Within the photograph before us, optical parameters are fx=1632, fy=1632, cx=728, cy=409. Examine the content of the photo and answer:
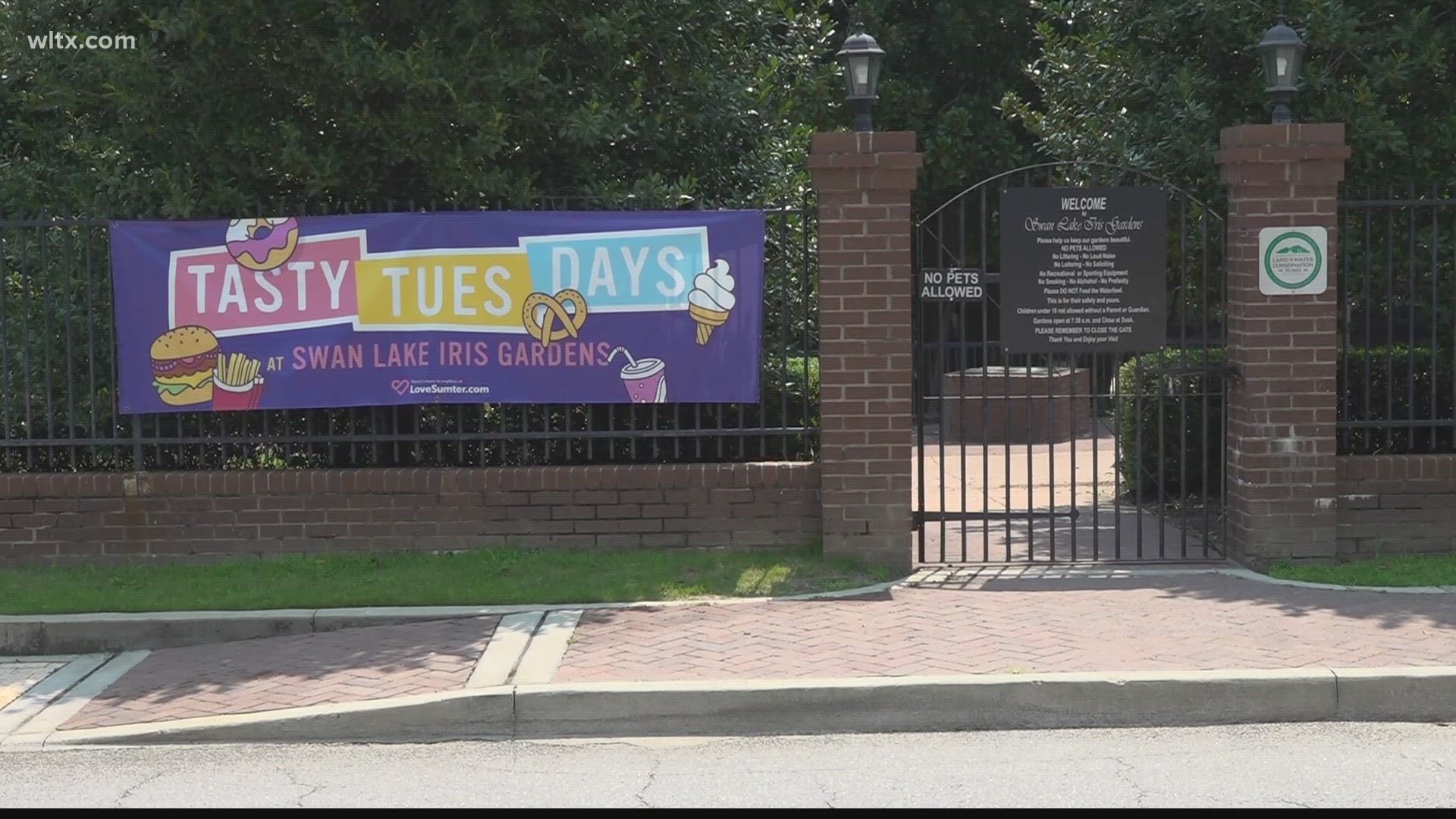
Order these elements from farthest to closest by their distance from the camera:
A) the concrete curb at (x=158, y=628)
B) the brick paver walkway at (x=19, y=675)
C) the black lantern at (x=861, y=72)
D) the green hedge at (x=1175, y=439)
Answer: the green hedge at (x=1175, y=439)
the black lantern at (x=861, y=72)
the concrete curb at (x=158, y=628)
the brick paver walkway at (x=19, y=675)

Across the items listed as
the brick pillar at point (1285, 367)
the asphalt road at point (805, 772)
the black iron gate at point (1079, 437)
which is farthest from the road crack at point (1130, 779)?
the brick pillar at point (1285, 367)

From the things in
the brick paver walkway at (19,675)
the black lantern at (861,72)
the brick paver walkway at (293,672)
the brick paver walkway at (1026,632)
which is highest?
the black lantern at (861,72)

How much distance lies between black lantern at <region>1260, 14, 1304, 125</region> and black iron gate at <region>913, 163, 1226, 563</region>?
706 millimetres

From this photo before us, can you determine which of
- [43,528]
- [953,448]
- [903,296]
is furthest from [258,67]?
[953,448]

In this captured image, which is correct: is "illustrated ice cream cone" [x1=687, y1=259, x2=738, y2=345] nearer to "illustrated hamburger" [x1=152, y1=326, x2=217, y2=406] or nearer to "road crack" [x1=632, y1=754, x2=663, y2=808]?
"illustrated hamburger" [x1=152, y1=326, x2=217, y2=406]

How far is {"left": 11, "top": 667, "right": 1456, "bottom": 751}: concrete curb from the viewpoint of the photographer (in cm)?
673

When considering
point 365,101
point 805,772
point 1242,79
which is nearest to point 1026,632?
point 805,772

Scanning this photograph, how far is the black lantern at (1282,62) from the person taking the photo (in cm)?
920

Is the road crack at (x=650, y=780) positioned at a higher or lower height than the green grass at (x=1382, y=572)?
lower

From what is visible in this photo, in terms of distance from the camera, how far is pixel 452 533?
31.7 feet

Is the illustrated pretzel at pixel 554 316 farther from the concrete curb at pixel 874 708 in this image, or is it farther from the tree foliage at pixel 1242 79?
the tree foliage at pixel 1242 79

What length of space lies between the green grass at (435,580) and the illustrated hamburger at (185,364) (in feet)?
3.33

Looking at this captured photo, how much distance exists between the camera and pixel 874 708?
22.2ft

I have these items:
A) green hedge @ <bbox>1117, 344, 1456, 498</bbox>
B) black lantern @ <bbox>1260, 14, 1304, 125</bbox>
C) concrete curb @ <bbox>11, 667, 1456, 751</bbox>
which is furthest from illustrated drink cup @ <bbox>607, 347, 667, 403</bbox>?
black lantern @ <bbox>1260, 14, 1304, 125</bbox>
